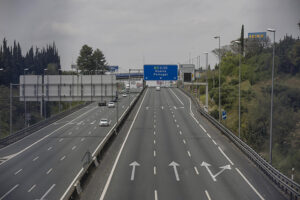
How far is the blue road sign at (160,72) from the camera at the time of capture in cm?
7056

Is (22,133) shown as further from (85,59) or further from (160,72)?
(85,59)

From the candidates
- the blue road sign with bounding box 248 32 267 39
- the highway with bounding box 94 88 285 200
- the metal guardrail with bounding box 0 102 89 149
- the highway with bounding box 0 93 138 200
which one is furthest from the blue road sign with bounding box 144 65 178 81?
the blue road sign with bounding box 248 32 267 39

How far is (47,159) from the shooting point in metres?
42.2

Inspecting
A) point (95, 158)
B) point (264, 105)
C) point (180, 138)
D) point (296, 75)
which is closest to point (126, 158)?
point (95, 158)

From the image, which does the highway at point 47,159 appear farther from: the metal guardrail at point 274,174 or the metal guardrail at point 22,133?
the metal guardrail at point 274,174

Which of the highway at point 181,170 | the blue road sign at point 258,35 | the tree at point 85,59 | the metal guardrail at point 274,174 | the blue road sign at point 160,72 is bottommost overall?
the highway at point 181,170

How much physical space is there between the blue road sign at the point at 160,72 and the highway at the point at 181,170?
16263 mm

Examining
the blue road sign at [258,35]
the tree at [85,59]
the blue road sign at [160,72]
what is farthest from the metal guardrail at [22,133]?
the blue road sign at [258,35]

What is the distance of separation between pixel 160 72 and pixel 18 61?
273ft

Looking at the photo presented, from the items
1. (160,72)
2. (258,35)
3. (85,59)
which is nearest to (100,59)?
(85,59)

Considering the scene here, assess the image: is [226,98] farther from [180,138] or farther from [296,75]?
[180,138]

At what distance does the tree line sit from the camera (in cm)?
12174

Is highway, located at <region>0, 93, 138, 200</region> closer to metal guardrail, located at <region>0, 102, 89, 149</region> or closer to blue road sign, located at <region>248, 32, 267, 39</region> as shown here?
metal guardrail, located at <region>0, 102, 89, 149</region>

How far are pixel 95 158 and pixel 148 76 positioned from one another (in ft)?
124
